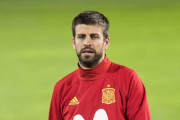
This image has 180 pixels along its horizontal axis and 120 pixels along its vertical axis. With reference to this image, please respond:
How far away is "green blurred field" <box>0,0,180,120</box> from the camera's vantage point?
401cm

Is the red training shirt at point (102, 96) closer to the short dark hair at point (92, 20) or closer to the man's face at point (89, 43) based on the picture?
the man's face at point (89, 43)

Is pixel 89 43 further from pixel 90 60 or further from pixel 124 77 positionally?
pixel 124 77

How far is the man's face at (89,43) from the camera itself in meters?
2.04

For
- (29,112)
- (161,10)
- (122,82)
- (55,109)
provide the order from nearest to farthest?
1. (122,82)
2. (55,109)
3. (29,112)
4. (161,10)

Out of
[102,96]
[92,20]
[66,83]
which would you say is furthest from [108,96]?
[92,20]

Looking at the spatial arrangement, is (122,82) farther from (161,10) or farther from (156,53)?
(161,10)

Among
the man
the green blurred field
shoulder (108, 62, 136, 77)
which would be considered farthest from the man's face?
the green blurred field

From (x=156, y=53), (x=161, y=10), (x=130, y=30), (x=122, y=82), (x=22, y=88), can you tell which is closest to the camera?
(x=122, y=82)

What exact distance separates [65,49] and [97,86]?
2.62 meters

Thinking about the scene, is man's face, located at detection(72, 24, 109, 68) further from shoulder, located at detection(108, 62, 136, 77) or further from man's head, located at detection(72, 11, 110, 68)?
shoulder, located at detection(108, 62, 136, 77)

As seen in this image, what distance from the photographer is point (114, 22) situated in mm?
5098

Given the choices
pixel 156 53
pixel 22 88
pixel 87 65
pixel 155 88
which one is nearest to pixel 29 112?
pixel 22 88

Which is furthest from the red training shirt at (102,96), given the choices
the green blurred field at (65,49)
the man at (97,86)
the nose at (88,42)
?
the green blurred field at (65,49)

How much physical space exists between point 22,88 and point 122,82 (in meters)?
2.34
